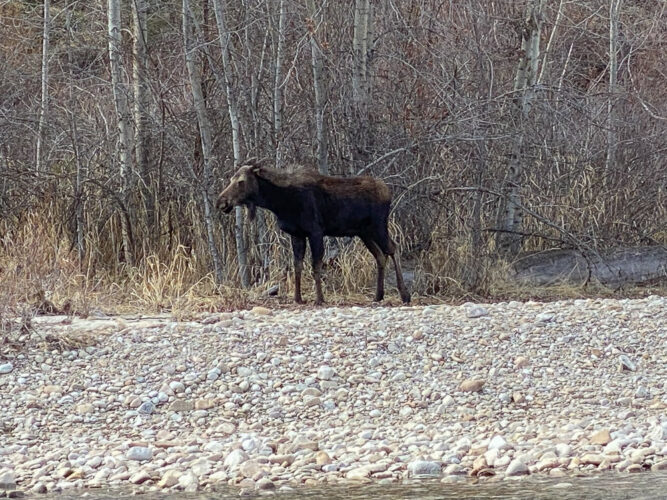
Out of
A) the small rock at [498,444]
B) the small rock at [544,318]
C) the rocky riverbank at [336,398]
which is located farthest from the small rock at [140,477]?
the small rock at [544,318]

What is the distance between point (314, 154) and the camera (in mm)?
14211

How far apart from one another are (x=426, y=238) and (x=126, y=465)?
7.32 meters

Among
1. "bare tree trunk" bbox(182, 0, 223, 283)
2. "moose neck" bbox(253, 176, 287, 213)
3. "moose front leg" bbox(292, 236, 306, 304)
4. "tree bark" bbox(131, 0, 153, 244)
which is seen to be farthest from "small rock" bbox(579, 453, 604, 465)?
"tree bark" bbox(131, 0, 153, 244)

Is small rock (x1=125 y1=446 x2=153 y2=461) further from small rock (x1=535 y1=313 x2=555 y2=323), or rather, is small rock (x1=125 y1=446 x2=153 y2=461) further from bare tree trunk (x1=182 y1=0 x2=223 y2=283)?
bare tree trunk (x1=182 y1=0 x2=223 y2=283)

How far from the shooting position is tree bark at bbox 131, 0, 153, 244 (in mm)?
13727

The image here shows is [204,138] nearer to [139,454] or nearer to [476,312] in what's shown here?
[476,312]

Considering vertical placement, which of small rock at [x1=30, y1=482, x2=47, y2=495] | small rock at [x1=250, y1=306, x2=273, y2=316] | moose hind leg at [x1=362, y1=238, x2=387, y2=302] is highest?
moose hind leg at [x1=362, y1=238, x2=387, y2=302]

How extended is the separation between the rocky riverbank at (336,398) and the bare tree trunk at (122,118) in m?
3.58

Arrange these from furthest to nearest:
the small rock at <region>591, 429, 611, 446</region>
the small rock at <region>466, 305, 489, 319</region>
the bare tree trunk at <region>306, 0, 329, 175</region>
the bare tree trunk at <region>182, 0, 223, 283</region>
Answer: the bare tree trunk at <region>306, 0, 329, 175</region> → the bare tree trunk at <region>182, 0, 223, 283</region> → the small rock at <region>466, 305, 489, 319</region> → the small rock at <region>591, 429, 611, 446</region>

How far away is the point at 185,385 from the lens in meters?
8.91

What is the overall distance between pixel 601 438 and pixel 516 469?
0.86 meters

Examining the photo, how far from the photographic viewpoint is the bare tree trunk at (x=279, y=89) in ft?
43.4

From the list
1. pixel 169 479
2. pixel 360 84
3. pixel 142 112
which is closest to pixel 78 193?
pixel 142 112

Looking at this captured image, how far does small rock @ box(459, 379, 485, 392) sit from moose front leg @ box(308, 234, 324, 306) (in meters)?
3.71
